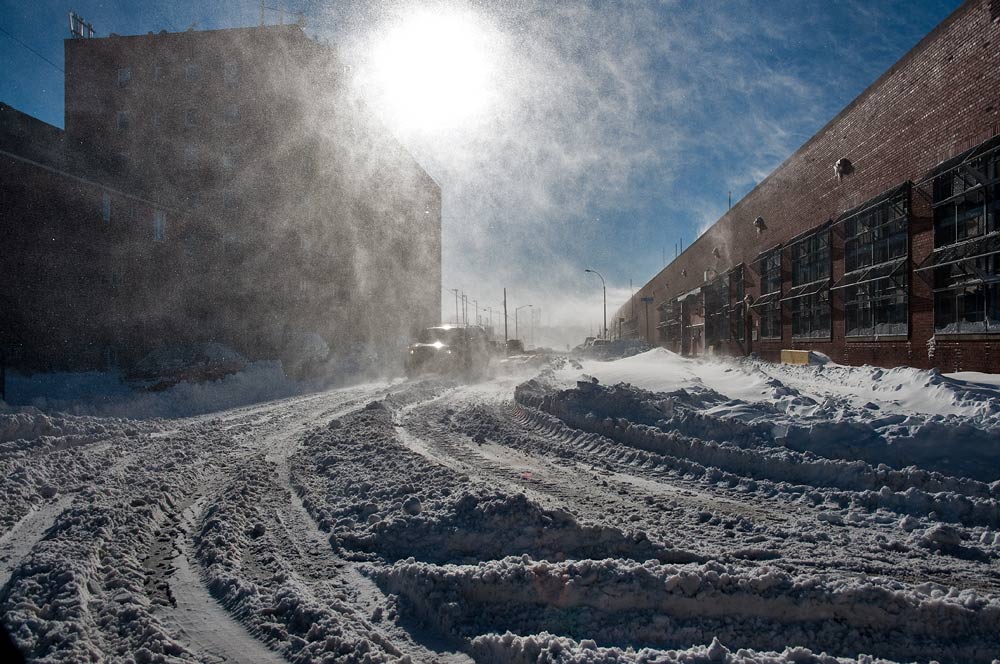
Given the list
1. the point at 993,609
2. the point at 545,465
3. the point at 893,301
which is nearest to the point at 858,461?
the point at 993,609

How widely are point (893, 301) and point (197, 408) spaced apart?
15.9 meters

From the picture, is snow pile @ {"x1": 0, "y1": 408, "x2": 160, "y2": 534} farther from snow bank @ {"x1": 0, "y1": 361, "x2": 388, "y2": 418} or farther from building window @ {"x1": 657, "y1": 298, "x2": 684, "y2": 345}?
building window @ {"x1": 657, "y1": 298, "x2": 684, "y2": 345}

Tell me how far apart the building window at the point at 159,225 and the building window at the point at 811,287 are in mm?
25130

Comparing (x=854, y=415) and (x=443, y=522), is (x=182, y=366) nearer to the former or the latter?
(x=443, y=522)

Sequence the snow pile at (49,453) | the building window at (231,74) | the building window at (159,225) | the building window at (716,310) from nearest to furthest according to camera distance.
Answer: the snow pile at (49,453)
the building window at (159,225)
the building window at (716,310)
the building window at (231,74)

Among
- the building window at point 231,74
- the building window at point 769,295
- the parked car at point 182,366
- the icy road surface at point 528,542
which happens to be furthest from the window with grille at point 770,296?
the building window at point 231,74

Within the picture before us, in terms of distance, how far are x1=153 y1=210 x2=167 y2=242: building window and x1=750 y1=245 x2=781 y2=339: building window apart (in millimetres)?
24950

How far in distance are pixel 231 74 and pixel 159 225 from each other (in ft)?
54.0

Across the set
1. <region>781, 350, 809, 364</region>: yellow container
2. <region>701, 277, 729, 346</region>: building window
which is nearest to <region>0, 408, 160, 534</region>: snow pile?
<region>781, 350, 809, 364</region>: yellow container

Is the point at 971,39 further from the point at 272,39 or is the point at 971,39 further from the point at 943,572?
the point at 272,39

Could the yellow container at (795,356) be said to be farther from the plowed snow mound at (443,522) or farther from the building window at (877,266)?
the plowed snow mound at (443,522)

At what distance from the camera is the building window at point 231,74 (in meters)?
34.3

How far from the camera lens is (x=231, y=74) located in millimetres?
34406

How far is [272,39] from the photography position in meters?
33.3
